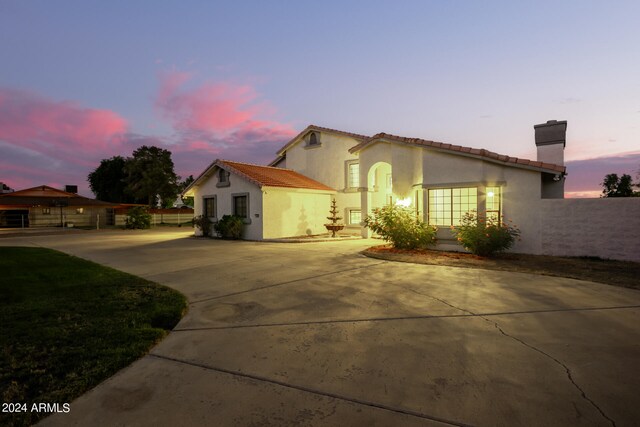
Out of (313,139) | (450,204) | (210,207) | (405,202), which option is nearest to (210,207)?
(210,207)


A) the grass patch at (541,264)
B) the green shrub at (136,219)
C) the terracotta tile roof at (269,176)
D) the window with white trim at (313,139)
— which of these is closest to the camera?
the grass patch at (541,264)

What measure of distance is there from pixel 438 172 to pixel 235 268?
912cm

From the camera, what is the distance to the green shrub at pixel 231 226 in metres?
18.5

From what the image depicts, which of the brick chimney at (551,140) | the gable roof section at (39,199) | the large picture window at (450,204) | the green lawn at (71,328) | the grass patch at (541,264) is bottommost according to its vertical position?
the green lawn at (71,328)

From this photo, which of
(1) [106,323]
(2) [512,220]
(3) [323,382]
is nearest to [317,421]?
(3) [323,382]

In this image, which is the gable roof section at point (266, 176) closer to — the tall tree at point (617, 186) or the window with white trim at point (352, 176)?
the window with white trim at point (352, 176)

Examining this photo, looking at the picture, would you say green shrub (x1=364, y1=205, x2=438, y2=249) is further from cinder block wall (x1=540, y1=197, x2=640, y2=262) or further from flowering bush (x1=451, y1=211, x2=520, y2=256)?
cinder block wall (x1=540, y1=197, x2=640, y2=262)

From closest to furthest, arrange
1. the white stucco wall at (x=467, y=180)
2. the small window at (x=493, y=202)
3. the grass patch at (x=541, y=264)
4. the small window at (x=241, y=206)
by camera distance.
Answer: the grass patch at (x=541, y=264) < the white stucco wall at (x=467, y=180) < the small window at (x=493, y=202) < the small window at (x=241, y=206)

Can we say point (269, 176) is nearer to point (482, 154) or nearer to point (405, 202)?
point (405, 202)

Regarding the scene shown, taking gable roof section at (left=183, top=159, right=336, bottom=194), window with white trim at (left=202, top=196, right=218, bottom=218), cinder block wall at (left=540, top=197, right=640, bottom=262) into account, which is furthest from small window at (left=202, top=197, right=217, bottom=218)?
cinder block wall at (left=540, top=197, right=640, bottom=262)

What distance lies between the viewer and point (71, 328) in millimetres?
4555

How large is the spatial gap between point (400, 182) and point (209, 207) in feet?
42.7

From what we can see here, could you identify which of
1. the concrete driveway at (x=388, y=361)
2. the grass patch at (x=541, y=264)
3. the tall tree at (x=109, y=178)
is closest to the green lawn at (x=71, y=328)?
the concrete driveway at (x=388, y=361)

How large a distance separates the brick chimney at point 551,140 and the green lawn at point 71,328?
55.4 feet
